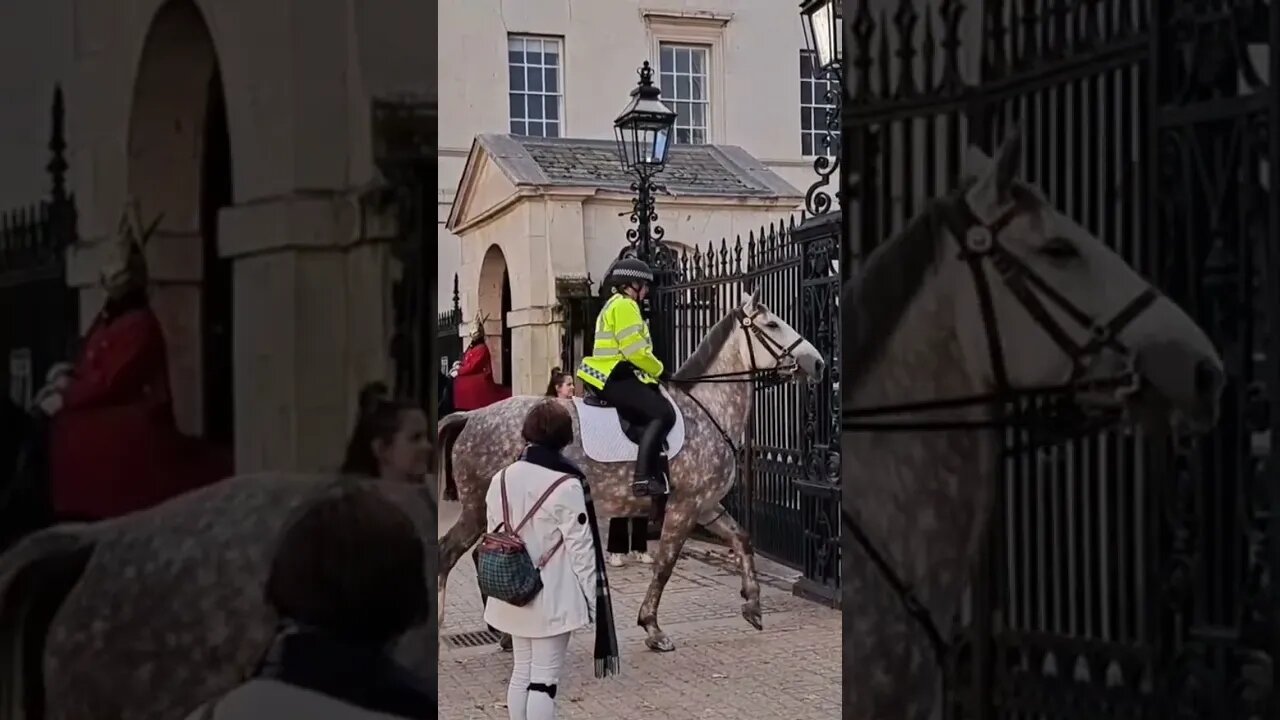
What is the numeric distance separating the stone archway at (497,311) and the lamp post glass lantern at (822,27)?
10.2 m

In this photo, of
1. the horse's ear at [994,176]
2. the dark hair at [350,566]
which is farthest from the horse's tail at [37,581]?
the horse's ear at [994,176]

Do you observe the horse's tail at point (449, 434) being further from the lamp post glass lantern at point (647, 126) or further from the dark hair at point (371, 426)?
the dark hair at point (371, 426)

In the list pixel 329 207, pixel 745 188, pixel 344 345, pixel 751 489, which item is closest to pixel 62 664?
pixel 344 345

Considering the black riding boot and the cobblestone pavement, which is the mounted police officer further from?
the cobblestone pavement

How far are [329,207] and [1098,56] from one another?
1.24 meters

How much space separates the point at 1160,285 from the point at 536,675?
4.18 m

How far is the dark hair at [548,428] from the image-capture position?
5645 millimetres

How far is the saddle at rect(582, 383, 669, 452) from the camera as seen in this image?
7867 mm

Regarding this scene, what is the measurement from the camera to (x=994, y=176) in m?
1.98

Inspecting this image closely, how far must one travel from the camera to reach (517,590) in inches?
211

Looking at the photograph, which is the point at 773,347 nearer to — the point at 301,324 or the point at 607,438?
the point at 607,438

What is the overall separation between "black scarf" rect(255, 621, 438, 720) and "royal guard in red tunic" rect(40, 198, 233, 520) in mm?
299

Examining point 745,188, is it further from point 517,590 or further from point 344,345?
point 344,345

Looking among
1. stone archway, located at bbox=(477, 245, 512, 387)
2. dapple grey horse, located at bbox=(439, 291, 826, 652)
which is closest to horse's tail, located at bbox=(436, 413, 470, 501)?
dapple grey horse, located at bbox=(439, 291, 826, 652)
